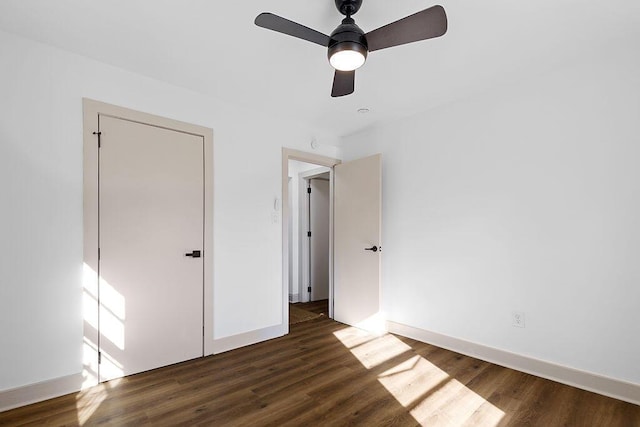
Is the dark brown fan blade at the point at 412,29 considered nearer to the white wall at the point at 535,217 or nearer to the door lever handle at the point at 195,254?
the white wall at the point at 535,217

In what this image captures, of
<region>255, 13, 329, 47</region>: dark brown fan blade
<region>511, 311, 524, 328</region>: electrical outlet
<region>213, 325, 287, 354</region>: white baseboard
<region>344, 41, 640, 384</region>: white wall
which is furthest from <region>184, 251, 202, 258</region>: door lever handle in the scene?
<region>511, 311, 524, 328</region>: electrical outlet

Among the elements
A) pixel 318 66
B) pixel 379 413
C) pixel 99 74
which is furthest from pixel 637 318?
pixel 99 74

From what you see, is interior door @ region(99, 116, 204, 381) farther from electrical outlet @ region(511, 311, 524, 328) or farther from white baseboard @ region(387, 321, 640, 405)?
electrical outlet @ region(511, 311, 524, 328)

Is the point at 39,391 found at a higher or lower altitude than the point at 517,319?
lower

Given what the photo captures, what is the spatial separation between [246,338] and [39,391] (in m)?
1.56

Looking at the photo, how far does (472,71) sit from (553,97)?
2.18ft

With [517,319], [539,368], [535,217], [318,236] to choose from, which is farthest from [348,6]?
[318,236]

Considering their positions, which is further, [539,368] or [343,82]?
[539,368]

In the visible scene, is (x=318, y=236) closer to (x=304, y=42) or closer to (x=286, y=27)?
(x=304, y=42)

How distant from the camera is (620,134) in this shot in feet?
7.14

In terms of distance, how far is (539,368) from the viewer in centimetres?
247

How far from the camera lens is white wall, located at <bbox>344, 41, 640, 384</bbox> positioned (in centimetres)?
217

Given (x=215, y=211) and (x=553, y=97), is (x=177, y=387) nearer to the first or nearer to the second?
(x=215, y=211)

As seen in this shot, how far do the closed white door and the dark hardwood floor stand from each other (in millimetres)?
2160
